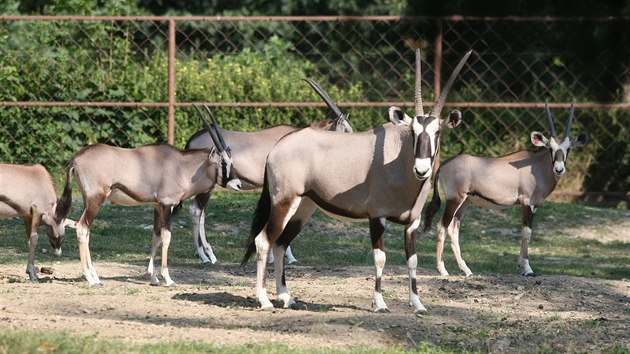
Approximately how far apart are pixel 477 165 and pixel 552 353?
5089 mm

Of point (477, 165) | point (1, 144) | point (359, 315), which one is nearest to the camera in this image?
point (359, 315)

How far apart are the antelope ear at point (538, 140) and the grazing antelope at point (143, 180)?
3829 mm

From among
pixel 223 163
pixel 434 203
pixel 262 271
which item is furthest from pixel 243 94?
pixel 262 271

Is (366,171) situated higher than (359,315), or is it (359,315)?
(366,171)

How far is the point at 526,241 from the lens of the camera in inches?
512

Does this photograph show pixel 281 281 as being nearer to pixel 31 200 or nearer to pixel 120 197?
pixel 120 197

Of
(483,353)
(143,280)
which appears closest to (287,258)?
(143,280)

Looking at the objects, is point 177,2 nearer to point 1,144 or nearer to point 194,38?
point 194,38

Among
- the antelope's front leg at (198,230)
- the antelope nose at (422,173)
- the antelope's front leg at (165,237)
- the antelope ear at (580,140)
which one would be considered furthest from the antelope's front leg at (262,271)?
the antelope ear at (580,140)

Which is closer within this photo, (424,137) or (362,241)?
(424,137)

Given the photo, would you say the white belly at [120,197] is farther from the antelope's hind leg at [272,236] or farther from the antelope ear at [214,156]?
the antelope's hind leg at [272,236]

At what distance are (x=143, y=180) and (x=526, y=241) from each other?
420 cm

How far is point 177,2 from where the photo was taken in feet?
86.4

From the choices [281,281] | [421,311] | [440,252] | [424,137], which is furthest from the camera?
[440,252]
